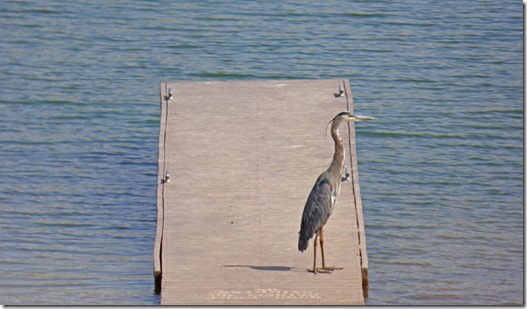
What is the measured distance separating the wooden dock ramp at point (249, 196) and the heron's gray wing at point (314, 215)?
397mm

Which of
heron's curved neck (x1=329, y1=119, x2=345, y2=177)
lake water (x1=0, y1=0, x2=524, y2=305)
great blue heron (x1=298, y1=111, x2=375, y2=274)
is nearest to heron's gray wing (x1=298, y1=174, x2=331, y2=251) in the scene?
great blue heron (x1=298, y1=111, x2=375, y2=274)

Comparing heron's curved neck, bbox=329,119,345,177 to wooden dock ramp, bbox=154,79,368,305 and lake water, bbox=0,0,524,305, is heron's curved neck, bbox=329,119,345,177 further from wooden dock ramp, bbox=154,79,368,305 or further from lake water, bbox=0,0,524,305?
lake water, bbox=0,0,524,305

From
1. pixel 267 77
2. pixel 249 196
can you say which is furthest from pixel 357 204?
pixel 267 77

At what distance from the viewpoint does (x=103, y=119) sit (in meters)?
19.6

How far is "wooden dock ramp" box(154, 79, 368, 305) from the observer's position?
12391mm

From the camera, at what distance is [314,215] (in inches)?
496

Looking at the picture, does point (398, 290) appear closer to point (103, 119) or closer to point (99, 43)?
point (103, 119)

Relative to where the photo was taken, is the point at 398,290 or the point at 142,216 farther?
the point at 142,216

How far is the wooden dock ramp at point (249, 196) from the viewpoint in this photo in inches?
488

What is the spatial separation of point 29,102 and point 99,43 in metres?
2.86

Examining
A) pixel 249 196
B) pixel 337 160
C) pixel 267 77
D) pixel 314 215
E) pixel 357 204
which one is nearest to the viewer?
pixel 314 215

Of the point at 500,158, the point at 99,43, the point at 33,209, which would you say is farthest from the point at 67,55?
the point at 500,158

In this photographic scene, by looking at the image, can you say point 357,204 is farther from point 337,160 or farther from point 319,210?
point 319,210

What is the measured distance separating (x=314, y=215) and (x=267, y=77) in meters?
8.87
